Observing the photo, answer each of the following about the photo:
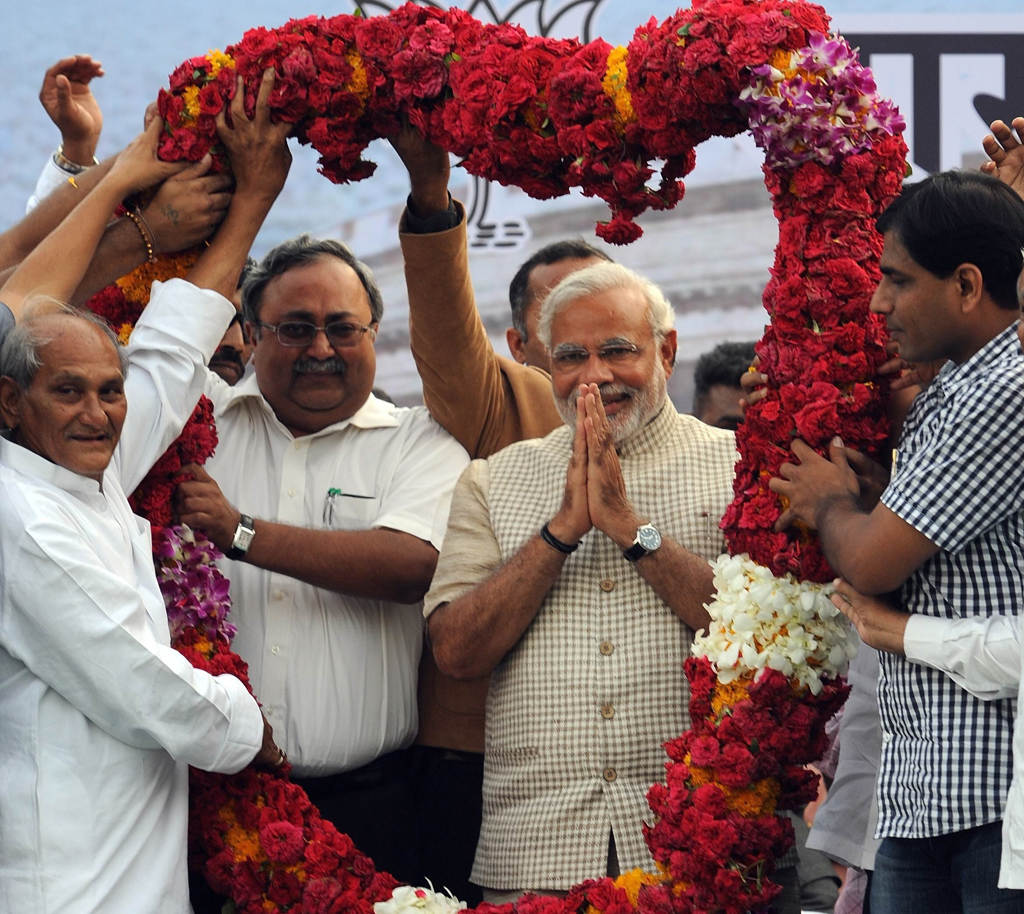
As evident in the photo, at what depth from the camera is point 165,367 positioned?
3.76 metres

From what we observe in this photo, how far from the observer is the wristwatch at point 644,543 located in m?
3.58

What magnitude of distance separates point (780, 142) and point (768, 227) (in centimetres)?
325

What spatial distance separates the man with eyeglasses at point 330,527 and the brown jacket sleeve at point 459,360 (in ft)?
0.36

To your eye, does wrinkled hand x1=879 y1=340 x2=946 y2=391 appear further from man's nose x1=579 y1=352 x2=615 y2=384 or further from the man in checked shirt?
man's nose x1=579 y1=352 x2=615 y2=384

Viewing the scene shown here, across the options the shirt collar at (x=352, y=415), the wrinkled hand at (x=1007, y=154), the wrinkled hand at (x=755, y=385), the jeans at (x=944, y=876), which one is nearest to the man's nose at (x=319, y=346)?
the shirt collar at (x=352, y=415)

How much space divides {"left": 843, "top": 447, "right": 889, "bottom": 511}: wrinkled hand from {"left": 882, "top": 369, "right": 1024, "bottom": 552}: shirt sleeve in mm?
385

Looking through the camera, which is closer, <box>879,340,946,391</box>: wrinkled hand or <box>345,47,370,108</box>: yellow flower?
<box>879,340,946,391</box>: wrinkled hand

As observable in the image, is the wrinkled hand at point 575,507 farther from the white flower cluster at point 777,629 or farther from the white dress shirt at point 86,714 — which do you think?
the white dress shirt at point 86,714

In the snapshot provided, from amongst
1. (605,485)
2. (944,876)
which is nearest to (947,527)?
(944,876)

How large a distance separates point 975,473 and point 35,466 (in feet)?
6.71

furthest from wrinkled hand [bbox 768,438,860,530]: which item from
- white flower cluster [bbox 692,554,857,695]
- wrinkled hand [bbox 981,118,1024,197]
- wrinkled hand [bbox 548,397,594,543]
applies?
wrinkled hand [bbox 981,118,1024,197]

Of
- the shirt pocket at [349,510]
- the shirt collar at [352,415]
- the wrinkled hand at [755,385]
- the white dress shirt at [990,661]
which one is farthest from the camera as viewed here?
the shirt collar at [352,415]

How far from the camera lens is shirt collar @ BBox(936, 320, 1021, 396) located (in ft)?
9.71

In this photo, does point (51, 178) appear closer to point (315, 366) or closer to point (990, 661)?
point (315, 366)
